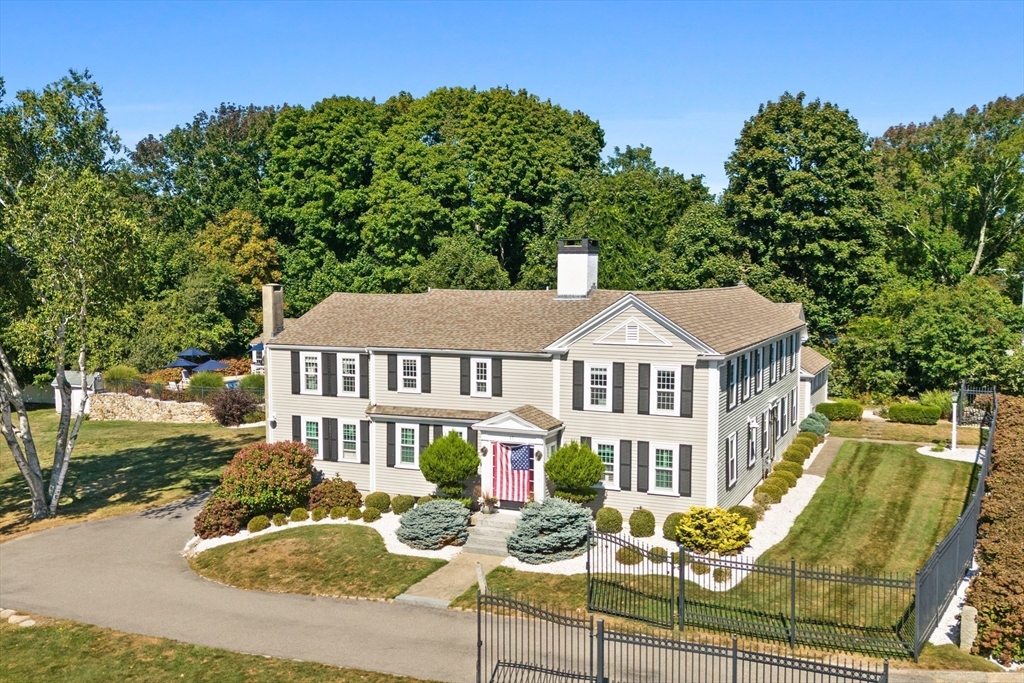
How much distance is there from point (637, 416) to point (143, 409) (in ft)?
120

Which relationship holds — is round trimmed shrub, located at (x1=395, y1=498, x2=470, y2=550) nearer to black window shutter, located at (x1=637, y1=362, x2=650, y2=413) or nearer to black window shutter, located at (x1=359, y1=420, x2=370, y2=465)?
black window shutter, located at (x1=359, y1=420, x2=370, y2=465)

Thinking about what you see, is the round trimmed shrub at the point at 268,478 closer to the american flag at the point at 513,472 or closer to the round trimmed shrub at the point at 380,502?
the round trimmed shrub at the point at 380,502

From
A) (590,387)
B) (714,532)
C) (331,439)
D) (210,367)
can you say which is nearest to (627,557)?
(714,532)

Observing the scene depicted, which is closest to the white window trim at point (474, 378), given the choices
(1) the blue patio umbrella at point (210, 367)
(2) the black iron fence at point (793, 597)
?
(2) the black iron fence at point (793, 597)

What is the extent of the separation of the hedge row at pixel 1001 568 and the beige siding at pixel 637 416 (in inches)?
327

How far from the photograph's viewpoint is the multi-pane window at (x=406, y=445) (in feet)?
107

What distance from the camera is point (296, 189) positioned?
2687 inches

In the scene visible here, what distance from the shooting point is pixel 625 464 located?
29688 millimetres

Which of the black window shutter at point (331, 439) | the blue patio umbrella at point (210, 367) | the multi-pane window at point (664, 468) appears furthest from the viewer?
the blue patio umbrella at point (210, 367)

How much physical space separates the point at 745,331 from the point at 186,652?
72.1 feet

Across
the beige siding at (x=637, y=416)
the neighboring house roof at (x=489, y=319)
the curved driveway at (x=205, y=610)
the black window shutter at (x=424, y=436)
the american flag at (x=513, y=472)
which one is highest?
the neighboring house roof at (x=489, y=319)

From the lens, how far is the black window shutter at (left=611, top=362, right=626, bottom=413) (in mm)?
29750

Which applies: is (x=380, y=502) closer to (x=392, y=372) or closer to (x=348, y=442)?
(x=348, y=442)

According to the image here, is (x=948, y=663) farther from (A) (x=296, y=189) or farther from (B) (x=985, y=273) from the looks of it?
(A) (x=296, y=189)
